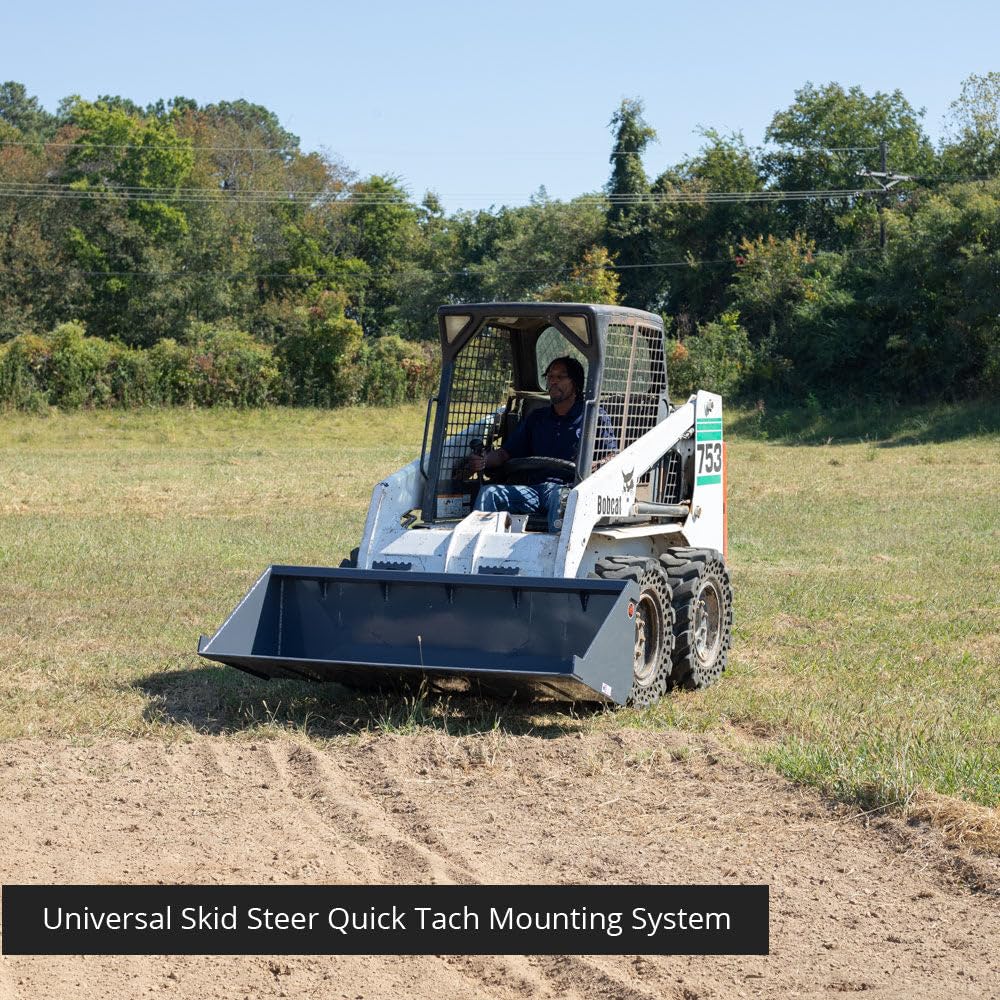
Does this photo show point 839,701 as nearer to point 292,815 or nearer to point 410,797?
point 410,797

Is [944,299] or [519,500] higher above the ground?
[944,299]

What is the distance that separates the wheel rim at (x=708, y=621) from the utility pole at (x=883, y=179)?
36.2 m

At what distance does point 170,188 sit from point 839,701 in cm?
5436

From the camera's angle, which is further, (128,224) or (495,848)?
(128,224)

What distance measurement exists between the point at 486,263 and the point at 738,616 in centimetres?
4607

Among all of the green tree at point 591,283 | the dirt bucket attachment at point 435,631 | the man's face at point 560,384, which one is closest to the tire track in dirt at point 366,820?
the dirt bucket attachment at point 435,631

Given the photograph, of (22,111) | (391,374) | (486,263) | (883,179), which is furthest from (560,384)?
(22,111)

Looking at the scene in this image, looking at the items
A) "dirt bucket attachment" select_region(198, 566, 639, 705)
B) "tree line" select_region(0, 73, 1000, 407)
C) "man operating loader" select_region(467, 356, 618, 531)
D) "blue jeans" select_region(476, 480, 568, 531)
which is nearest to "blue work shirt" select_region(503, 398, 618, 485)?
"man operating loader" select_region(467, 356, 618, 531)

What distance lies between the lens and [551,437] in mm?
9445

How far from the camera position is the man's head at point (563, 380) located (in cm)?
934

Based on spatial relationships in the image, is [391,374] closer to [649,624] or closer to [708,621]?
[708,621]

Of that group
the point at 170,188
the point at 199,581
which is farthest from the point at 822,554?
the point at 170,188

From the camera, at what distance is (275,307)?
5572 centimetres

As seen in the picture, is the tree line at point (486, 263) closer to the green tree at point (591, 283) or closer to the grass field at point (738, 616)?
the green tree at point (591, 283)
